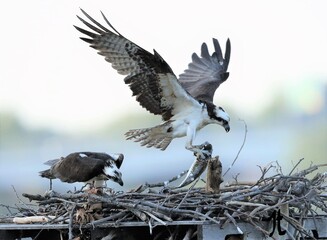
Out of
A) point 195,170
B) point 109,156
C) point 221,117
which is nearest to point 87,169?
point 109,156

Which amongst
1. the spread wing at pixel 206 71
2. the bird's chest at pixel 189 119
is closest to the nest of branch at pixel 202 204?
the bird's chest at pixel 189 119

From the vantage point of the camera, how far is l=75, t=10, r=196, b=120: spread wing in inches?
356

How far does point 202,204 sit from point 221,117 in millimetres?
2504

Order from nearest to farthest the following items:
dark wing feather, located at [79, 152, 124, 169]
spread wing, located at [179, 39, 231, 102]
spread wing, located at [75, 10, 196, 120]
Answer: dark wing feather, located at [79, 152, 124, 169] < spread wing, located at [75, 10, 196, 120] < spread wing, located at [179, 39, 231, 102]

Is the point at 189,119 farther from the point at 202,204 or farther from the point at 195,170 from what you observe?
the point at 202,204

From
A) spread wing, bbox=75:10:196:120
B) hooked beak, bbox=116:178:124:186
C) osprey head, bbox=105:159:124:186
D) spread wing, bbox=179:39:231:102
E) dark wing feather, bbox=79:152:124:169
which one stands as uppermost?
spread wing, bbox=179:39:231:102

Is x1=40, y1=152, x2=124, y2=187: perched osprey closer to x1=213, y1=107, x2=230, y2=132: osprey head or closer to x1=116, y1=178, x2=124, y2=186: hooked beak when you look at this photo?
x1=116, y1=178, x2=124, y2=186: hooked beak

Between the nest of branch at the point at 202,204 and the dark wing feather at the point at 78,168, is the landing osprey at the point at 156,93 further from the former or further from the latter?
the nest of branch at the point at 202,204

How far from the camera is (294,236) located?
728cm

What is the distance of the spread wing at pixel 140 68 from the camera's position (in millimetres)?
9047

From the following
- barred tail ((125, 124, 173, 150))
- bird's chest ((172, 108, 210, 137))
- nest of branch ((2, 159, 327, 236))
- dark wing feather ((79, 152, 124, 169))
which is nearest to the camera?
nest of branch ((2, 159, 327, 236))

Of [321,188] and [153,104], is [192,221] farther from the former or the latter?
[153,104]

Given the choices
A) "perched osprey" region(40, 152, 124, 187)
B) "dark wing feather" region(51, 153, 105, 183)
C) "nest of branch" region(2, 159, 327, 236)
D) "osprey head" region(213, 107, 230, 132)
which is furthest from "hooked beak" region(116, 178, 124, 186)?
"osprey head" region(213, 107, 230, 132)

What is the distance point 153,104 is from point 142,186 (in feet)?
6.00
